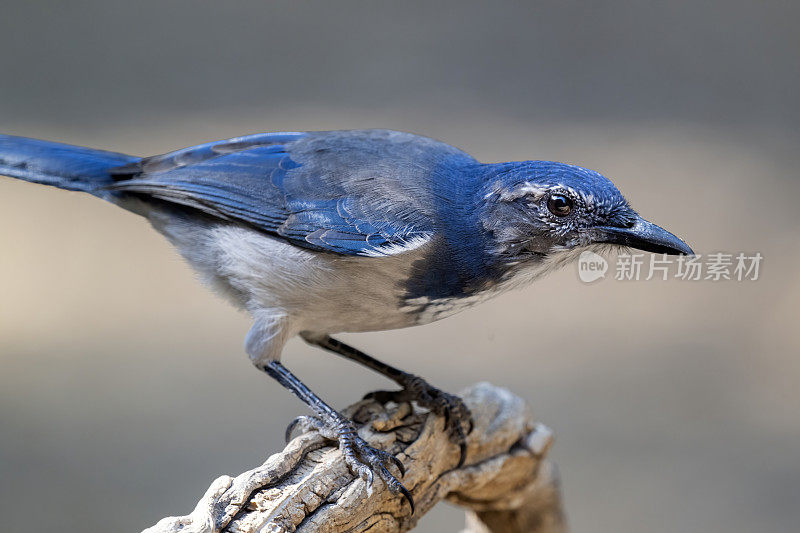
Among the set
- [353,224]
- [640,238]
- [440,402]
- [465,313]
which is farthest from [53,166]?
[465,313]

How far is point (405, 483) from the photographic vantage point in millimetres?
2865

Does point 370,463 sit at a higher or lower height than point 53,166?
lower

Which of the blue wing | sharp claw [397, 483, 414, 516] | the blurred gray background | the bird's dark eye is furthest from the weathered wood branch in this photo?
the blurred gray background

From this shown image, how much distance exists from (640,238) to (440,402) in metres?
0.95

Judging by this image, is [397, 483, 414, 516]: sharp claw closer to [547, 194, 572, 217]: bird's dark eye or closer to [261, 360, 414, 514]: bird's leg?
[261, 360, 414, 514]: bird's leg

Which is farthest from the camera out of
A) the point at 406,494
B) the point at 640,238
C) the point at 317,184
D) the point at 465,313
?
the point at 465,313

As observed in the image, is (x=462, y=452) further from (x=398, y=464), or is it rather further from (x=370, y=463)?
(x=370, y=463)

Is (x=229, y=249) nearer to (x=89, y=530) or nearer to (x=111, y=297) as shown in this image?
(x=89, y=530)

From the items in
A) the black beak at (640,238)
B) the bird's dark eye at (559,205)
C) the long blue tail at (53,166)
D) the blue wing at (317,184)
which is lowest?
the black beak at (640,238)

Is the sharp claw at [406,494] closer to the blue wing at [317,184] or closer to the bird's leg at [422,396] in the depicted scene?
the bird's leg at [422,396]

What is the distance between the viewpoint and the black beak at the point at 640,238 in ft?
8.75

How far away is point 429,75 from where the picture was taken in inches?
285

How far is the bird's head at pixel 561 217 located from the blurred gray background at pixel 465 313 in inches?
100

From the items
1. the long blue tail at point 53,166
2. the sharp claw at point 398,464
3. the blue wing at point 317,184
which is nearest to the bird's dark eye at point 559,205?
the blue wing at point 317,184
